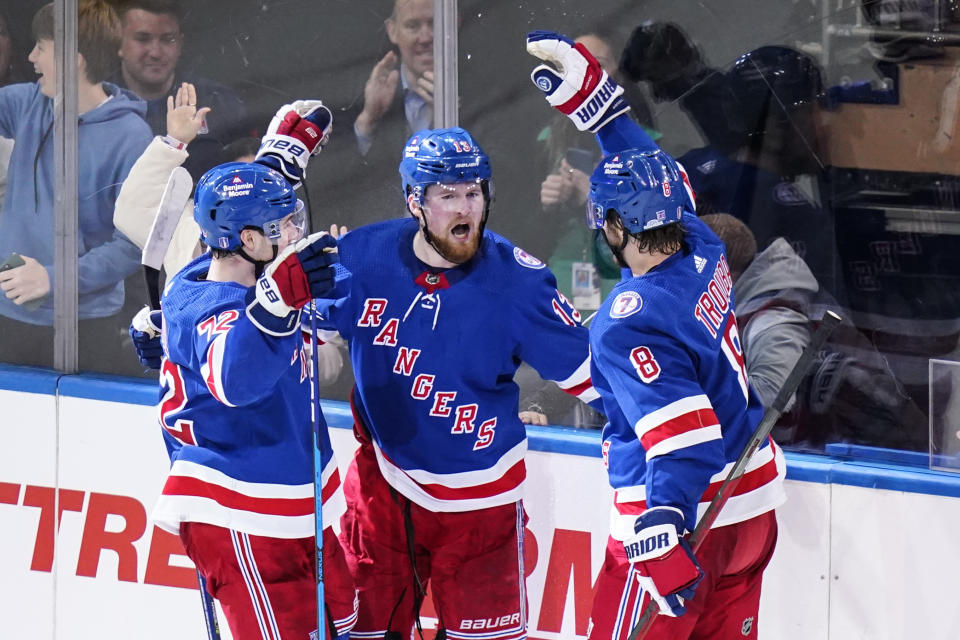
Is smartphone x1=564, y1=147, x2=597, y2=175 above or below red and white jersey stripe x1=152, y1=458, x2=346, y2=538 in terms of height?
above

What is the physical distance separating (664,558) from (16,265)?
97.1 inches

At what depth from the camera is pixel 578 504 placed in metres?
3.46

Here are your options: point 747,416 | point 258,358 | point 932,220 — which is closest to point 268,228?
point 258,358

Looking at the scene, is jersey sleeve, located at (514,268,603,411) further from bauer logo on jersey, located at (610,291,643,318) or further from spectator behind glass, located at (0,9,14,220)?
spectator behind glass, located at (0,9,14,220)

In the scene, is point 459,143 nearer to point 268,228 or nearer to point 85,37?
point 268,228

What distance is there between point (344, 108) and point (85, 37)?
865mm

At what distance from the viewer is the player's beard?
2.93 meters

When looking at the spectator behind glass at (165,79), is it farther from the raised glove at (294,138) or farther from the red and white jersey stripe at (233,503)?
the red and white jersey stripe at (233,503)

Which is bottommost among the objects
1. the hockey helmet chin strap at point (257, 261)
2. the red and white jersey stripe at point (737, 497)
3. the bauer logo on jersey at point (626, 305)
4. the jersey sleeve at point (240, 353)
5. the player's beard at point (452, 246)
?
the red and white jersey stripe at point (737, 497)

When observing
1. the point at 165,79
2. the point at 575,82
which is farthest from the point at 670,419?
the point at 165,79

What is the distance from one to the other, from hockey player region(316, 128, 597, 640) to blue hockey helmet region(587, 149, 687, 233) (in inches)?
11.5

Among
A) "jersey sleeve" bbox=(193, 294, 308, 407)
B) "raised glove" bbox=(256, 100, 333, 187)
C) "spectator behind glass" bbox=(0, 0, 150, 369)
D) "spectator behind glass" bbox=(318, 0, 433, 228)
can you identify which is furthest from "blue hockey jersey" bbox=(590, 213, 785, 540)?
"spectator behind glass" bbox=(0, 0, 150, 369)

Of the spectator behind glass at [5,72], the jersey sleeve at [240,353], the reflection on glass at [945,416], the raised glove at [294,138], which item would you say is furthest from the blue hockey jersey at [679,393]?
the spectator behind glass at [5,72]

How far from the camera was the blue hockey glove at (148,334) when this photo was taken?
128 inches
